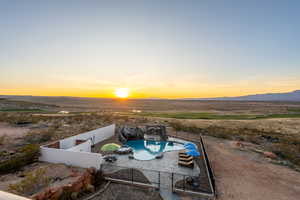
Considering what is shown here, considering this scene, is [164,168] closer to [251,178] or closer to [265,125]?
[251,178]

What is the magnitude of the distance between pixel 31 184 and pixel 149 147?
11.2m

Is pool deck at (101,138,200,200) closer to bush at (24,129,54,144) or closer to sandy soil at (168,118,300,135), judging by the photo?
bush at (24,129,54,144)

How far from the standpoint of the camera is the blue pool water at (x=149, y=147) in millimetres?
14846

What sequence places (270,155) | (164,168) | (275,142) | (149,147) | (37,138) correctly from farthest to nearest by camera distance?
(275,142), (37,138), (149,147), (270,155), (164,168)

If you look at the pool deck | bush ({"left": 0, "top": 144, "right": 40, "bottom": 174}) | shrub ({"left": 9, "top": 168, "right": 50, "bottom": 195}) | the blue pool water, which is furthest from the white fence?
the blue pool water

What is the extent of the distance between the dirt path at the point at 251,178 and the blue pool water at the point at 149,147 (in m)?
4.10

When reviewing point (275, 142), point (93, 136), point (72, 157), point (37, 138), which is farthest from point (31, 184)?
point (275, 142)

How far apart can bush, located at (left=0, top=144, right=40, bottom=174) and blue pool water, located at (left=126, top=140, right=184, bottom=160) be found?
830 cm

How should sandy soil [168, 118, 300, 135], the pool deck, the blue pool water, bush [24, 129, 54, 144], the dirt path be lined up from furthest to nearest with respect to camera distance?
sandy soil [168, 118, 300, 135], bush [24, 129, 54, 144], the blue pool water, the pool deck, the dirt path

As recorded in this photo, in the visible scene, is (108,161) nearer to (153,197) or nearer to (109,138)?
(153,197)

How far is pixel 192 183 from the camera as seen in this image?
970 cm

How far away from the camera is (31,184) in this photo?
8.95 meters

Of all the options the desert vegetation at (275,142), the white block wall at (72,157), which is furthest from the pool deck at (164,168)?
the desert vegetation at (275,142)

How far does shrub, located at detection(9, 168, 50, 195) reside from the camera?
27.5 feet
